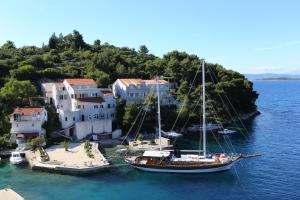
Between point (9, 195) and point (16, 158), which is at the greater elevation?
point (9, 195)

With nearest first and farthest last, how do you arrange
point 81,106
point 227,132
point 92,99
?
point 81,106 → point 92,99 → point 227,132

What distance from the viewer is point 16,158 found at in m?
54.6

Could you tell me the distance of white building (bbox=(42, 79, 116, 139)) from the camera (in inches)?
2662

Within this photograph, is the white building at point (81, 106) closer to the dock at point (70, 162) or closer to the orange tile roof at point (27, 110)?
the orange tile roof at point (27, 110)

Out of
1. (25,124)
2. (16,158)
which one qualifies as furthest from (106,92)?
(16,158)

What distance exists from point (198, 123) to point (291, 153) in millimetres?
25140

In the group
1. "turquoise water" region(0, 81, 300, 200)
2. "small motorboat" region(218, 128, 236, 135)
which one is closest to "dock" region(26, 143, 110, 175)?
"turquoise water" region(0, 81, 300, 200)

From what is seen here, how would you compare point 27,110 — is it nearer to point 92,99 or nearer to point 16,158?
point 16,158

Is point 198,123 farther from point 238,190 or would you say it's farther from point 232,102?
point 238,190

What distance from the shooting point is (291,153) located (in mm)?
59406

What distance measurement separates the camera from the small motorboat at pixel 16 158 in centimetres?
5419

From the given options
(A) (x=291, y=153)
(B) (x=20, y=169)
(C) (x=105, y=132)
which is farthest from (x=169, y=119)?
(B) (x=20, y=169)

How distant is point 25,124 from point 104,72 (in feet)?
109

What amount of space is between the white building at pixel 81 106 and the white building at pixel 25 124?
5482 millimetres
